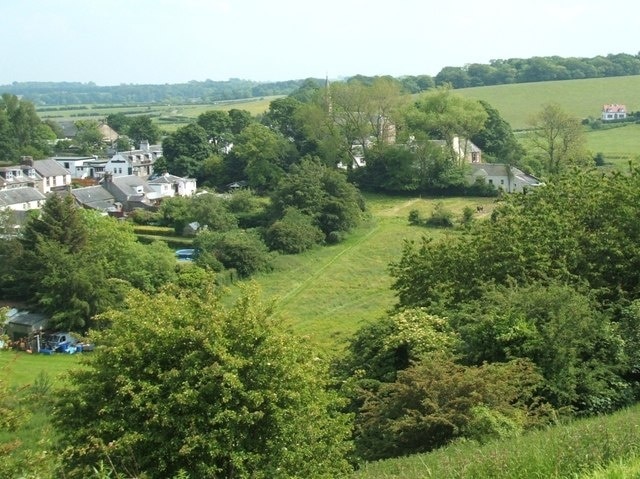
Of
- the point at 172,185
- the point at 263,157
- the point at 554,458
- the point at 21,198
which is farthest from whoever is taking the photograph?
the point at 172,185

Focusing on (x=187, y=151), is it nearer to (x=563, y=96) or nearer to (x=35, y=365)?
(x=35, y=365)

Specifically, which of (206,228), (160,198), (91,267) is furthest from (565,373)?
(160,198)

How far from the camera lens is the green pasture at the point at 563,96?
88.1 meters

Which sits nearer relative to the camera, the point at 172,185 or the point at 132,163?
the point at 172,185

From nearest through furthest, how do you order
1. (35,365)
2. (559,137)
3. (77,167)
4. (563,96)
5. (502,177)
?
1. (35,365)
2. (502,177)
3. (559,137)
4. (77,167)
5. (563,96)

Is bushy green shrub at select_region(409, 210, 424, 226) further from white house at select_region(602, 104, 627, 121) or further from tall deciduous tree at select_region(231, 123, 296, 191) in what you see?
white house at select_region(602, 104, 627, 121)

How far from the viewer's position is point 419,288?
873 inches

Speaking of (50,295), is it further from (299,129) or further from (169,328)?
(299,129)

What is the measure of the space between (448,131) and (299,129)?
14.0m

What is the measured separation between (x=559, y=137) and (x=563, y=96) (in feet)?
133

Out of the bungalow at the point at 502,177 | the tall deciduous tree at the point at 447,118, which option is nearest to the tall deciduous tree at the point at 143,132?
the tall deciduous tree at the point at 447,118

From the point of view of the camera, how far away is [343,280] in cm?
3781

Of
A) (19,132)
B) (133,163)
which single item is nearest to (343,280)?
(133,163)

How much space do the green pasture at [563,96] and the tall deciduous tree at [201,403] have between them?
75.0 m
